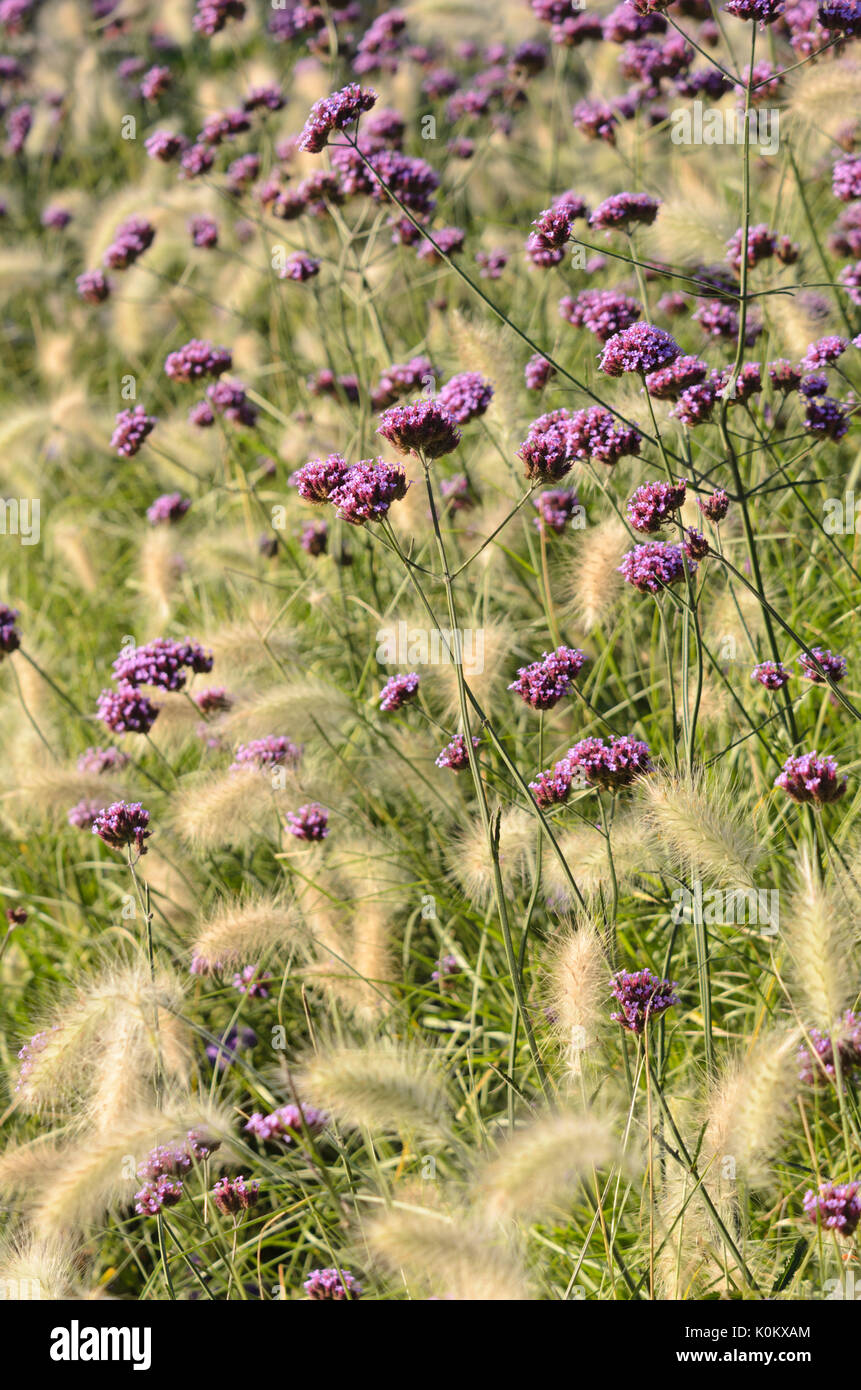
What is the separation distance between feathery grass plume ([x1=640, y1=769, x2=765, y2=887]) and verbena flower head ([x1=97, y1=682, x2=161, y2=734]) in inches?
60.4

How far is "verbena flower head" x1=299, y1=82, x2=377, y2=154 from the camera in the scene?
2877 mm

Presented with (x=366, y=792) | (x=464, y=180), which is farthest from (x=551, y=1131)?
(x=464, y=180)

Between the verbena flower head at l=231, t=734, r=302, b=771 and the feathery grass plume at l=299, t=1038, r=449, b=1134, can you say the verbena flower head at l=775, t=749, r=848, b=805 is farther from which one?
the verbena flower head at l=231, t=734, r=302, b=771

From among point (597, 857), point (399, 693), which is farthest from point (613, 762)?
point (399, 693)

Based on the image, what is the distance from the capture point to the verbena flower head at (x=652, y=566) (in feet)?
9.04

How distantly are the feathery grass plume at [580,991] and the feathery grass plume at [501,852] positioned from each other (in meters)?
0.44

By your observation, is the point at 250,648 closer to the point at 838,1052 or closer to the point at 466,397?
the point at 466,397

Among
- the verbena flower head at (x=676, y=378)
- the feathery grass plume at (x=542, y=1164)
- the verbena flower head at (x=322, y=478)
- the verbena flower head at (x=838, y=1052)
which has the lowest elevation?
the feathery grass plume at (x=542, y=1164)

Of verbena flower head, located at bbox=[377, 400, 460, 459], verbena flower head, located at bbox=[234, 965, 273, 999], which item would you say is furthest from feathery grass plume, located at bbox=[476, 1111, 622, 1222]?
verbena flower head, located at bbox=[377, 400, 460, 459]

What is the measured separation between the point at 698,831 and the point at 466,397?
4.92 ft

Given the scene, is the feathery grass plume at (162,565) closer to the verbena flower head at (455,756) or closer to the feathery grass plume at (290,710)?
the feathery grass plume at (290,710)

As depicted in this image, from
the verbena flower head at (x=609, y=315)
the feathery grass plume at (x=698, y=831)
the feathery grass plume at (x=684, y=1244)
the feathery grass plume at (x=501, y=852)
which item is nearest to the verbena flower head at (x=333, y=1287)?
the feathery grass plume at (x=684, y=1244)
